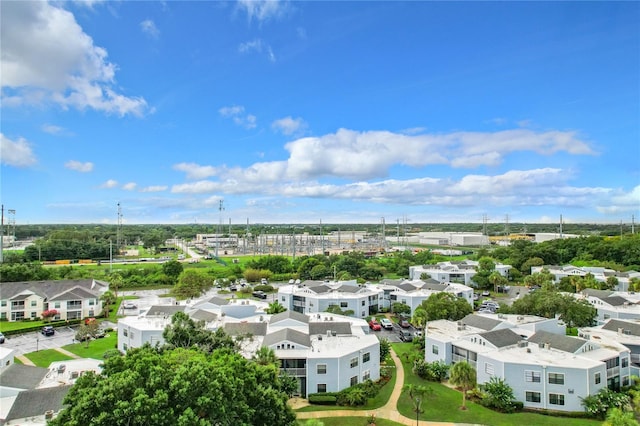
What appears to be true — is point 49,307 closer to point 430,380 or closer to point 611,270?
point 430,380

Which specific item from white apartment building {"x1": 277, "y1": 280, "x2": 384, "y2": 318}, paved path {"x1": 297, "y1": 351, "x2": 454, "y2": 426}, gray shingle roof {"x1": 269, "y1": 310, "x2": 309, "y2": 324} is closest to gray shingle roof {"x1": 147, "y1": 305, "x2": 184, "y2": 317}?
gray shingle roof {"x1": 269, "y1": 310, "x2": 309, "y2": 324}

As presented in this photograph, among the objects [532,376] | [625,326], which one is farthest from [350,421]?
[625,326]

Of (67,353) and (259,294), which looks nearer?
(67,353)

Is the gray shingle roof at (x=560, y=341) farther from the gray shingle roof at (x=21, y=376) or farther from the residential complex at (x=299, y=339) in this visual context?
the gray shingle roof at (x=21, y=376)

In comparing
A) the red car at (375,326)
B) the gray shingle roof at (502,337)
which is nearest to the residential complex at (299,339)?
the red car at (375,326)

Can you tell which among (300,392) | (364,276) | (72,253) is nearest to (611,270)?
(364,276)

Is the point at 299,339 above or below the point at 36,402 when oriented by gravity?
above

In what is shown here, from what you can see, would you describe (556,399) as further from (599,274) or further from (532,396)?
(599,274)
